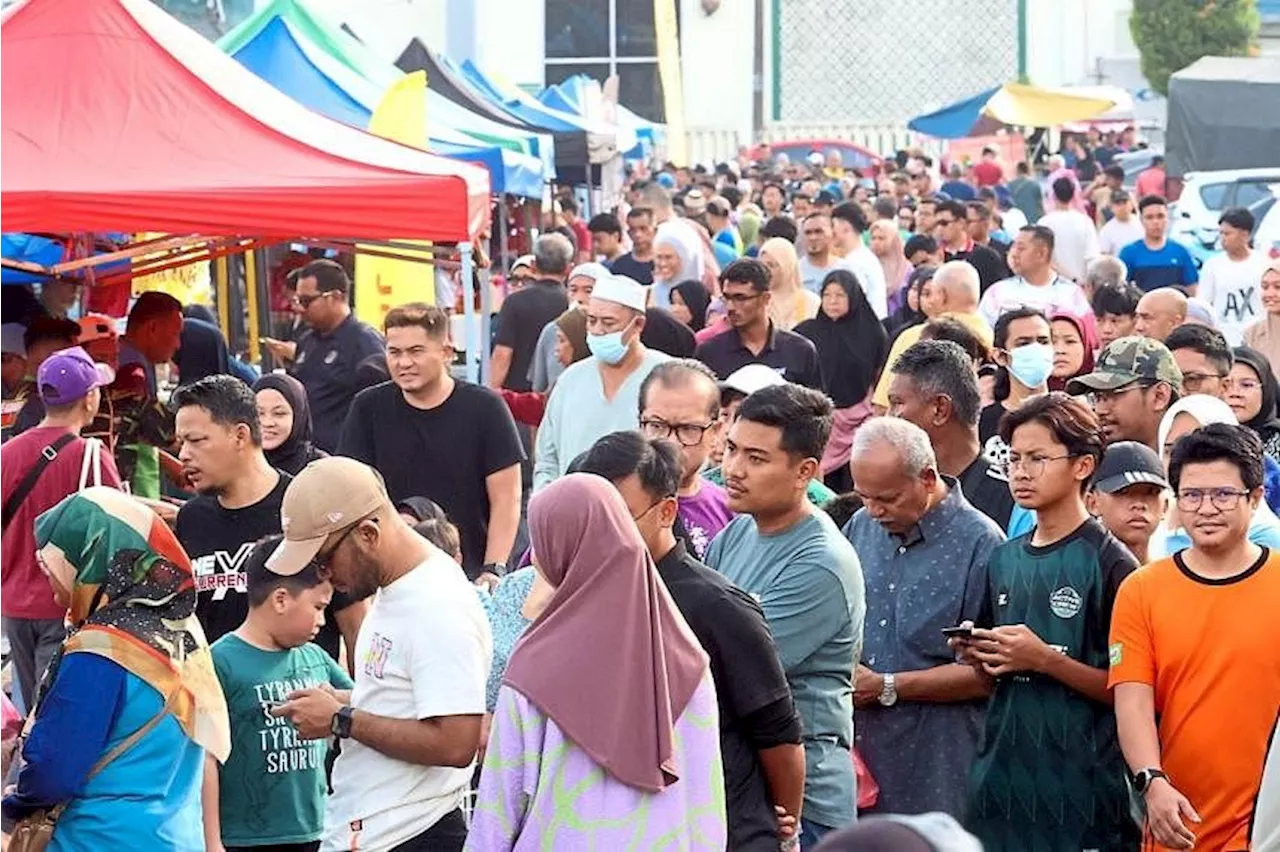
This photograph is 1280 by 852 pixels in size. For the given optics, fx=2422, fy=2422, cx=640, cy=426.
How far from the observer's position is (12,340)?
1194 cm

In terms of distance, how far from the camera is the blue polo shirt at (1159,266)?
55.0ft

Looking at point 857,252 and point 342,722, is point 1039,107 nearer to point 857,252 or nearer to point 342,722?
point 857,252

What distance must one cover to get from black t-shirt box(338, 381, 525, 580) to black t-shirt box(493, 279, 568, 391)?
5.10 meters

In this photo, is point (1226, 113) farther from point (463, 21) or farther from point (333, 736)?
point (333, 736)

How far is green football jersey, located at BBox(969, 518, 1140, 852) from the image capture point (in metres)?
5.84

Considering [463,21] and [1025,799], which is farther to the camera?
[463,21]

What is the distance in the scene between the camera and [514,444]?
867 cm

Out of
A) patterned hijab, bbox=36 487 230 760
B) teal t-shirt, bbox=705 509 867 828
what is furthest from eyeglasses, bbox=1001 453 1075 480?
patterned hijab, bbox=36 487 230 760

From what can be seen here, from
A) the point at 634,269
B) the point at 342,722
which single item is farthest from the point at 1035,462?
the point at 634,269

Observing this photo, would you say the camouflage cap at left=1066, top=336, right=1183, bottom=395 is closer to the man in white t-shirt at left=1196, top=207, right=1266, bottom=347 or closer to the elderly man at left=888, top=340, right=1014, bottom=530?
the elderly man at left=888, top=340, right=1014, bottom=530

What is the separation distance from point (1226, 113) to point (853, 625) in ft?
87.7

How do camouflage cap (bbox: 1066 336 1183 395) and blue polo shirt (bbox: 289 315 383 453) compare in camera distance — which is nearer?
camouflage cap (bbox: 1066 336 1183 395)

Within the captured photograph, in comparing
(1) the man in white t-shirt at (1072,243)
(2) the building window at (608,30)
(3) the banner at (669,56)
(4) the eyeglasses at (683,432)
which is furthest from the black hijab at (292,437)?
→ (2) the building window at (608,30)

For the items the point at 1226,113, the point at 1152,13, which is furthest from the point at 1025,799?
the point at 1152,13
